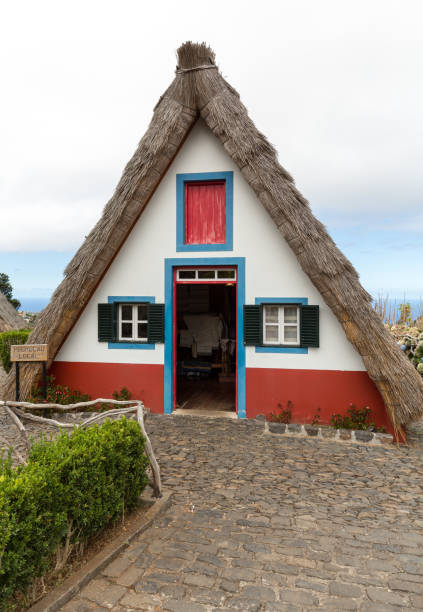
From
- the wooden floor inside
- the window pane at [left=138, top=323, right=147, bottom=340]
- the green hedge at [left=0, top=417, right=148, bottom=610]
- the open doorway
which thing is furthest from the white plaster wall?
the green hedge at [left=0, top=417, right=148, bottom=610]

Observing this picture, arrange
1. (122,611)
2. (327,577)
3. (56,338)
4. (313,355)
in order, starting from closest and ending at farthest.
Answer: (122,611) → (327,577) → (313,355) → (56,338)

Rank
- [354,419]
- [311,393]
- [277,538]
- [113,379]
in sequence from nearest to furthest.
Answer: [277,538]
[354,419]
[311,393]
[113,379]

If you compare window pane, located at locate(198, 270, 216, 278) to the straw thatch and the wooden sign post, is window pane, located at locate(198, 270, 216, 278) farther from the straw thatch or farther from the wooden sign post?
the wooden sign post

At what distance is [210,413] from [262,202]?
4255 millimetres

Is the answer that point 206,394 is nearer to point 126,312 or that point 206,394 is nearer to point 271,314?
point 126,312

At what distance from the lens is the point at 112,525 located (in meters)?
4.12

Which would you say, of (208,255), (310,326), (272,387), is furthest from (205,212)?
(272,387)

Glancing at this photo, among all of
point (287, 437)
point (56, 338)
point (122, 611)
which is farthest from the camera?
point (56, 338)

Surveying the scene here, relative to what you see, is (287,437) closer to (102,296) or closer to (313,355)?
(313,355)

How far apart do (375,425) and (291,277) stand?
303 centimetres

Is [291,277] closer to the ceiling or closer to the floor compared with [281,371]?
closer to the ceiling

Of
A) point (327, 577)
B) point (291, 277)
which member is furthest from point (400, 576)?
point (291, 277)

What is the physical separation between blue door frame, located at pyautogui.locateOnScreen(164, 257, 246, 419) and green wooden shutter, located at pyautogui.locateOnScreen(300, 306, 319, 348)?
3.86 feet

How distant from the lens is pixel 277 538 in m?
4.03
